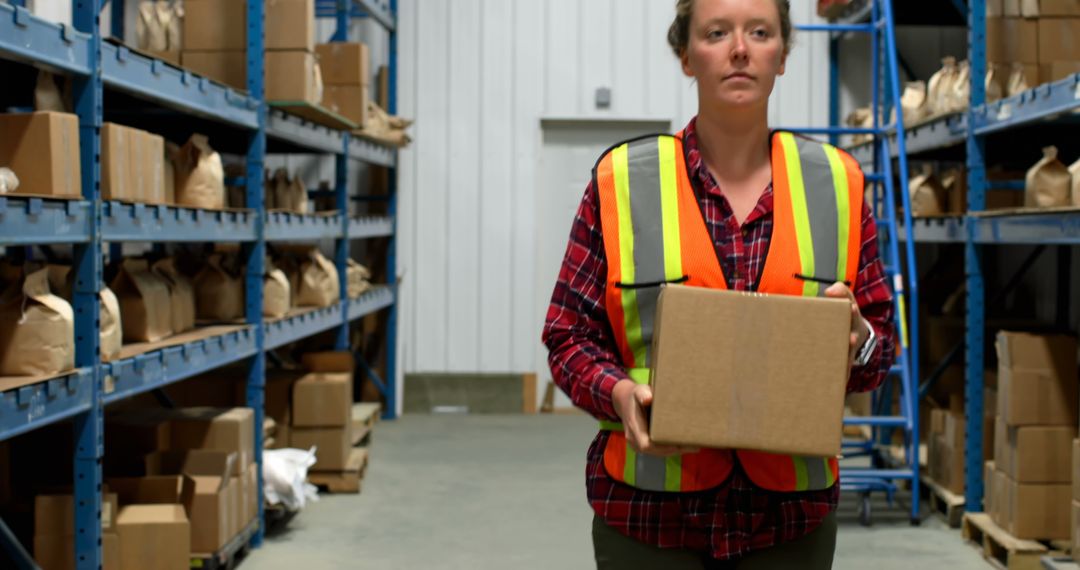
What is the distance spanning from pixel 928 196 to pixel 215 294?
4215 mm

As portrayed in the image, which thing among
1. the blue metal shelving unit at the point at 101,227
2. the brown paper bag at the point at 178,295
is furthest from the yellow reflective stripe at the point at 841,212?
the brown paper bag at the point at 178,295

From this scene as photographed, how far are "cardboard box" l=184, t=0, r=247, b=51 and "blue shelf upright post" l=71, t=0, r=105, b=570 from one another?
2.00 meters

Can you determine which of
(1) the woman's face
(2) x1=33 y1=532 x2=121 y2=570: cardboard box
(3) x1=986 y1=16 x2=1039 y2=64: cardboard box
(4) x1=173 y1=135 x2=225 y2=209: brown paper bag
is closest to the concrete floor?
(2) x1=33 y1=532 x2=121 y2=570: cardboard box

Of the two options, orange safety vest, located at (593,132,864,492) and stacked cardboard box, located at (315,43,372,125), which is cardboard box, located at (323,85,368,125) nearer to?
stacked cardboard box, located at (315,43,372,125)

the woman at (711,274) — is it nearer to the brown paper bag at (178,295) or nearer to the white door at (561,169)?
the brown paper bag at (178,295)

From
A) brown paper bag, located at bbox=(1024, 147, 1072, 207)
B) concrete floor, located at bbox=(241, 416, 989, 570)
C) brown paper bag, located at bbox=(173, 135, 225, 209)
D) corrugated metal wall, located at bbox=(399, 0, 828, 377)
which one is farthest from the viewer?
corrugated metal wall, located at bbox=(399, 0, 828, 377)

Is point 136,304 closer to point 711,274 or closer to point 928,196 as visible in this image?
point 711,274

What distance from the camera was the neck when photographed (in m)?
1.92

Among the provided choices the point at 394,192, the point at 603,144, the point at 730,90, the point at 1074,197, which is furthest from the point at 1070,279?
the point at 730,90

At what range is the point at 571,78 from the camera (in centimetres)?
1070

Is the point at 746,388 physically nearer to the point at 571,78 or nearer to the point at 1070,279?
the point at 1070,279

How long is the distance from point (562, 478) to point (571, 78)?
4.20 m

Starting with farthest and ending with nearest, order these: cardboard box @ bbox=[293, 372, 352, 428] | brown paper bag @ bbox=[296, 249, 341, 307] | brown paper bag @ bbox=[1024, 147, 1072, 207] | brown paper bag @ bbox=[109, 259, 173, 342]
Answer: brown paper bag @ bbox=[296, 249, 341, 307] → cardboard box @ bbox=[293, 372, 352, 428] → brown paper bag @ bbox=[1024, 147, 1072, 207] → brown paper bag @ bbox=[109, 259, 173, 342]

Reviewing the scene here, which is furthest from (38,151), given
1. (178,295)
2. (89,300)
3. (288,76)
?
(288,76)
